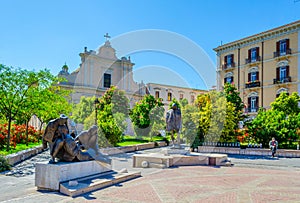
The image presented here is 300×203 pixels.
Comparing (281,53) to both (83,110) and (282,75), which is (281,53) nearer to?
(282,75)

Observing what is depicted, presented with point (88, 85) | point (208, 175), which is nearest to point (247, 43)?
point (88, 85)

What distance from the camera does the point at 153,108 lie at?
102 feet

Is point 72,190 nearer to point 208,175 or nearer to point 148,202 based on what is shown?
point 148,202

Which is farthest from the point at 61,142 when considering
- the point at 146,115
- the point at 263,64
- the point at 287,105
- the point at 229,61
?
the point at 229,61

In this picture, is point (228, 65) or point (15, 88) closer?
point (15, 88)

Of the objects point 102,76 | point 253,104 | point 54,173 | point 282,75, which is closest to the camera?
point 54,173

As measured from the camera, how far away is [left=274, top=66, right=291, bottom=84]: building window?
103 ft

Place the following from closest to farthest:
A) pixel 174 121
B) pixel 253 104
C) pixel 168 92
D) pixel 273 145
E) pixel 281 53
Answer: pixel 174 121, pixel 273 145, pixel 281 53, pixel 253 104, pixel 168 92

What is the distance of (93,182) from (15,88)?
10289 millimetres

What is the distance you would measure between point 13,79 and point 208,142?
578 inches

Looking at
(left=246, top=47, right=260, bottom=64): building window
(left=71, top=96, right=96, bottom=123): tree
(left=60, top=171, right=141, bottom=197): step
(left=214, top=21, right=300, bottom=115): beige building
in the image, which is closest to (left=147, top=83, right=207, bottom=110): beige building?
(left=214, top=21, right=300, bottom=115): beige building

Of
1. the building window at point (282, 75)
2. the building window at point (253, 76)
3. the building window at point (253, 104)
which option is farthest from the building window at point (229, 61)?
the building window at point (282, 75)

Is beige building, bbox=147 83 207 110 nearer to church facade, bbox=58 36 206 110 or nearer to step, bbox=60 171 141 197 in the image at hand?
church facade, bbox=58 36 206 110

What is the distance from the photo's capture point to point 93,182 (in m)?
8.71
